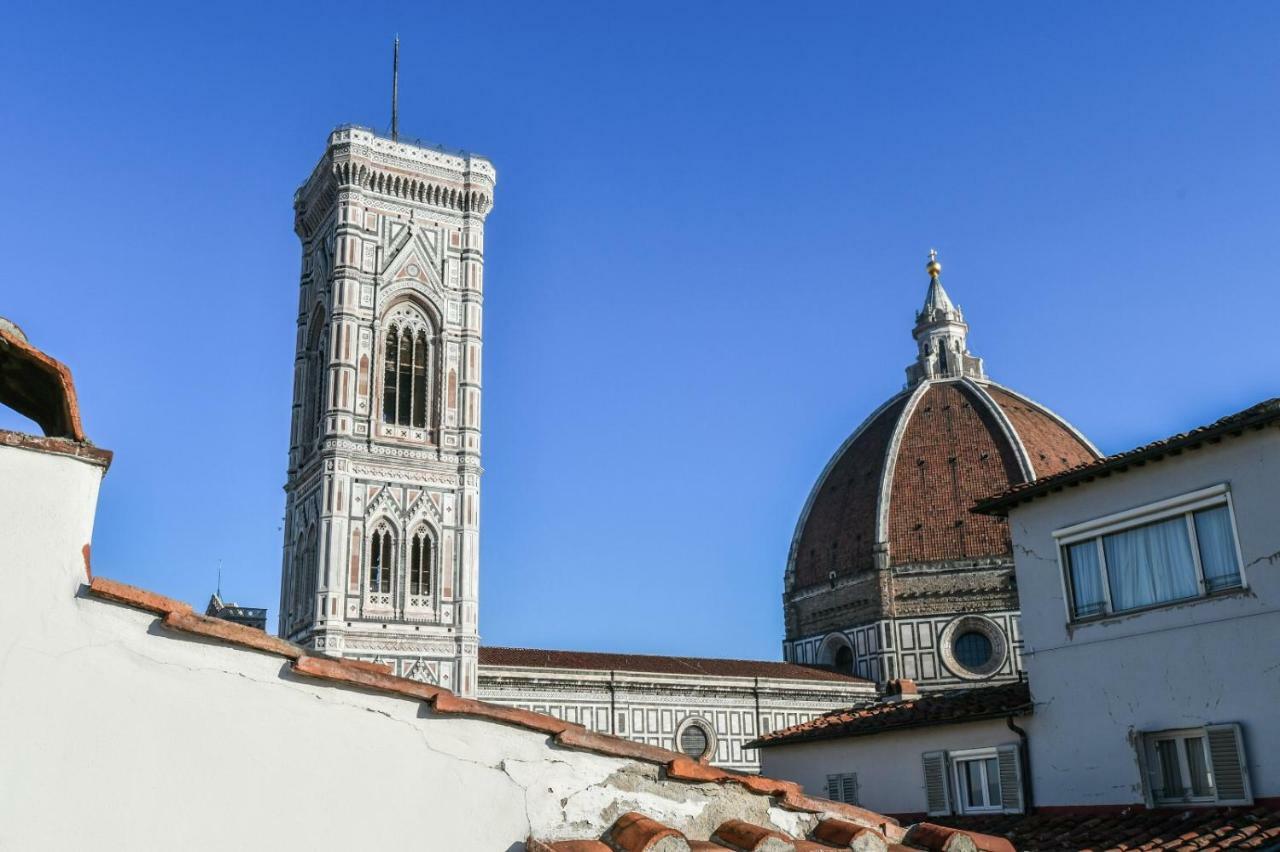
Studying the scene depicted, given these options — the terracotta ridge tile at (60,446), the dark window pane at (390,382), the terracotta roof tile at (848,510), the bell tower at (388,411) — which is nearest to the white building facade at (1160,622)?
the terracotta ridge tile at (60,446)

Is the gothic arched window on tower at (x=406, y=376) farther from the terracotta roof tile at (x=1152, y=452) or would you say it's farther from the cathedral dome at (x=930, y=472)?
the terracotta roof tile at (x=1152, y=452)

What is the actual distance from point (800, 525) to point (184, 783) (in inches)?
2077

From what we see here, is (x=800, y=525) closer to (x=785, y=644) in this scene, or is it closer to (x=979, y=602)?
(x=785, y=644)

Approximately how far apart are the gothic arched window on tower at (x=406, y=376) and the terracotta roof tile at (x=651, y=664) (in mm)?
8183

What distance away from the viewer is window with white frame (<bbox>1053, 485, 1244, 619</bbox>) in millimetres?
11961

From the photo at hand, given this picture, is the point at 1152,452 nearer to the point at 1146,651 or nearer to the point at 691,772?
the point at 1146,651

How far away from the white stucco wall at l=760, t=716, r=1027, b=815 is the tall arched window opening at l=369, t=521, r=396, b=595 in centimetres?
2234

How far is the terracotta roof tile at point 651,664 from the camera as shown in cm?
3928

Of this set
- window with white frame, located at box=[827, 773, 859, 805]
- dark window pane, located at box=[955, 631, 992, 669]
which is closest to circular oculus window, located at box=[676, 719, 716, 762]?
dark window pane, located at box=[955, 631, 992, 669]

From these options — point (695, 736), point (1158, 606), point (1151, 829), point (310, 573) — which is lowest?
point (1151, 829)

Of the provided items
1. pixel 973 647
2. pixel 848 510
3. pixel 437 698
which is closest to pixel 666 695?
pixel 973 647

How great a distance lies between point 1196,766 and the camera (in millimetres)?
11977

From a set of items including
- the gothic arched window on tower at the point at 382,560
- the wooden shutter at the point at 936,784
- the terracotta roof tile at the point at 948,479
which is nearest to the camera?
the wooden shutter at the point at 936,784

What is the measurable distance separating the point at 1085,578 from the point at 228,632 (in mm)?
10923
